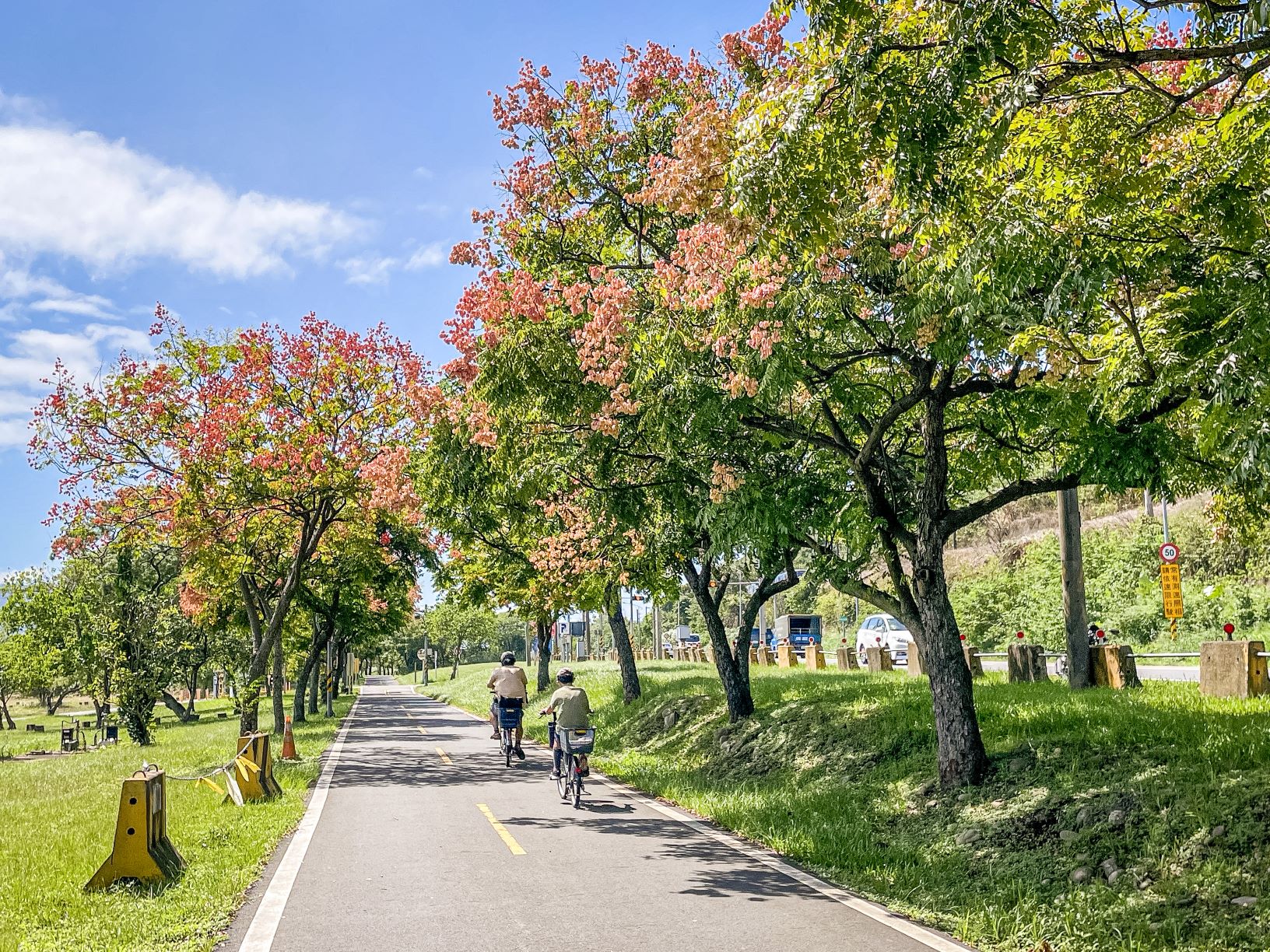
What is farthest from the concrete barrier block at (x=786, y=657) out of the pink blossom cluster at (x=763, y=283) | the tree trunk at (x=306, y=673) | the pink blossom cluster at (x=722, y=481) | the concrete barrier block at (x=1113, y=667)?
the pink blossom cluster at (x=763, y=283)

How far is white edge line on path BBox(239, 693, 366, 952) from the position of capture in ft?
21.7

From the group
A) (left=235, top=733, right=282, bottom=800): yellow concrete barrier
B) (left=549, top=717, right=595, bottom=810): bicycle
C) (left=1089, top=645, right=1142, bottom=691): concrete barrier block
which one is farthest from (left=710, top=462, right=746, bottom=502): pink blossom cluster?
(left=235, top=733, right=282, bottom=800): yellow concrete barrier

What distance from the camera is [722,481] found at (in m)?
11.6

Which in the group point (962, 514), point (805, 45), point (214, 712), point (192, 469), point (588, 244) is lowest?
point (214, 712)

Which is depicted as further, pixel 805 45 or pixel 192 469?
pixel 192 469

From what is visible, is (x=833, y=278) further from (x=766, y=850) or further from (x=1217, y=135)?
(x=766, y=850)

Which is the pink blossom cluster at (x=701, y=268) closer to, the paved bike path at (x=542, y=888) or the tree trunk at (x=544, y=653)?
the paved bike path at (x=542, y=888)

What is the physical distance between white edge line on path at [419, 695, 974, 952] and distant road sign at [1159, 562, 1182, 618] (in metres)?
Result: 24.0

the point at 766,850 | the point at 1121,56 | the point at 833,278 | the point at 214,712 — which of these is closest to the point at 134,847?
the point at 766,850

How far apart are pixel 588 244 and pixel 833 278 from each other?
5395mm

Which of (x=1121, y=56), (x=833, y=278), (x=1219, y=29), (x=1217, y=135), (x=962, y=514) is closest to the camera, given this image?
(x=1121, y=56)

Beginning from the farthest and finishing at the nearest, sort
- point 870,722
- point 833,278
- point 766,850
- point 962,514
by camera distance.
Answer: point 870,722 < point 962,514 < point 766,850 < point 833,278

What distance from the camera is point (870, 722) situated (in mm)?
14500

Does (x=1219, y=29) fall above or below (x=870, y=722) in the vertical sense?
above
